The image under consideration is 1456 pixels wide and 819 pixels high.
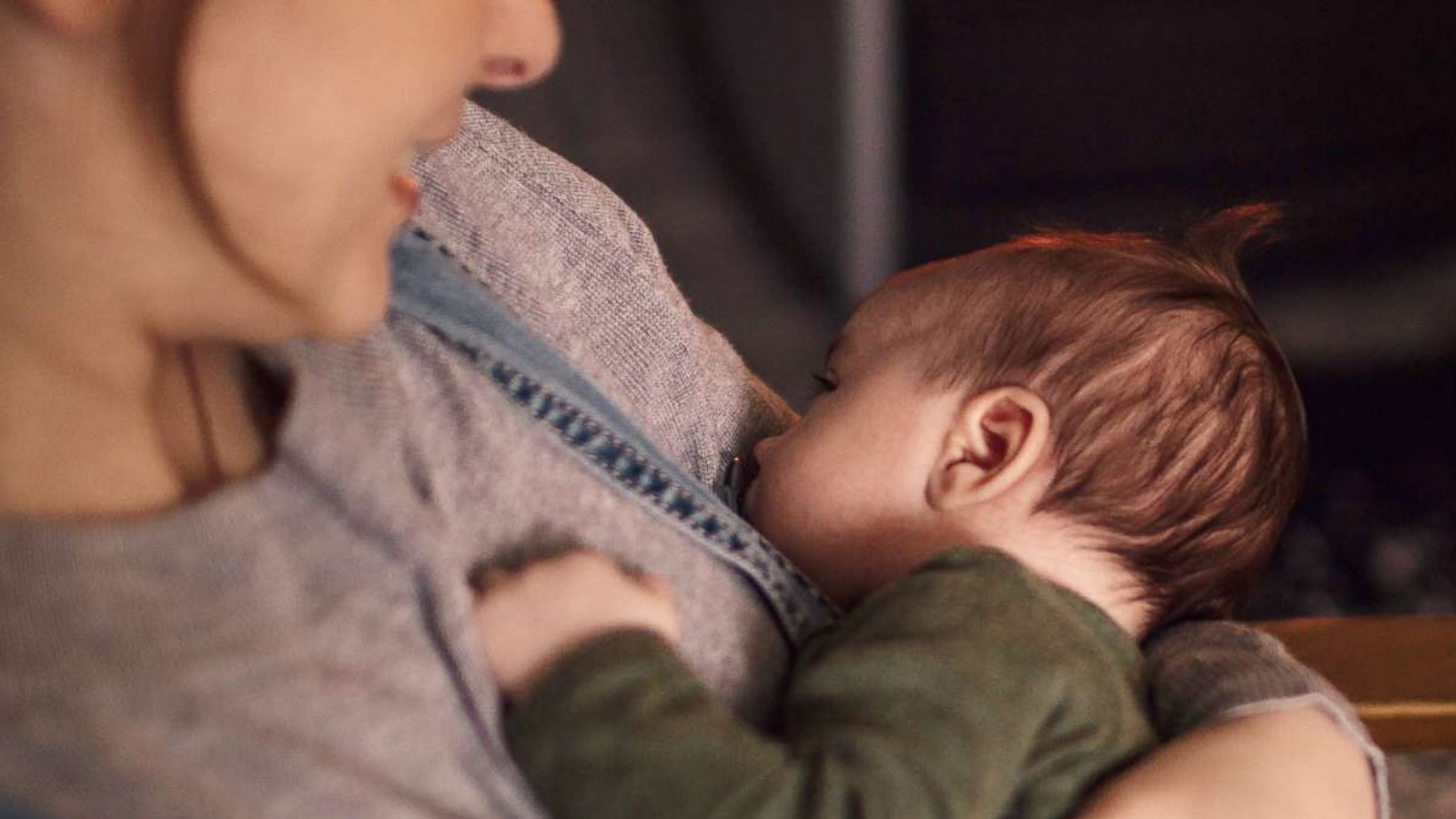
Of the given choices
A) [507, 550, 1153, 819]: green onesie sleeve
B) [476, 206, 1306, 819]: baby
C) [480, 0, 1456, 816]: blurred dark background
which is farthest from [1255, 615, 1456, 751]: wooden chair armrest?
[480, 0, 1456, 816]: blurred dark background

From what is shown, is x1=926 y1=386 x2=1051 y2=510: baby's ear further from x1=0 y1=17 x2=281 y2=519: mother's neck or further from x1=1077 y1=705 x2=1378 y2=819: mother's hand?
x1=0 y1=17 x2=281 y2=519: mother's neck

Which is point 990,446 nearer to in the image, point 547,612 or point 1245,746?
point 1245,746

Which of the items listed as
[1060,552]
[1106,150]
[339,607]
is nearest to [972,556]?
[1060,552]

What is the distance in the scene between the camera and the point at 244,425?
0.50 metres

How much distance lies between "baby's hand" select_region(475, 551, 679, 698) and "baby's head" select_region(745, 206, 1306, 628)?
26 cm

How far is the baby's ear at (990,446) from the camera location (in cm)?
78

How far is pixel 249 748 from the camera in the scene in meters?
0.44

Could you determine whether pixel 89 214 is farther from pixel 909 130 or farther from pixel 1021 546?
pixel 909 130

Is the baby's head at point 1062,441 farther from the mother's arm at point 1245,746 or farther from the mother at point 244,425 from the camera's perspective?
the mother at point 244,425

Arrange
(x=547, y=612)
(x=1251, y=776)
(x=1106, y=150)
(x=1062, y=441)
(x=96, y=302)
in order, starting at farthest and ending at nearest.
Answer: (x=1106, y=150), (x=1062, y=441), (x=1251, y=776), (x=547, y=612), (x=96, y=302)

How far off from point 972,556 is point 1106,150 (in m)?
1.87

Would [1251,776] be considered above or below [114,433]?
below

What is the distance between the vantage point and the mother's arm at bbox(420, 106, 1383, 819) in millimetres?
665

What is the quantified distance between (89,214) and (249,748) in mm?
160
